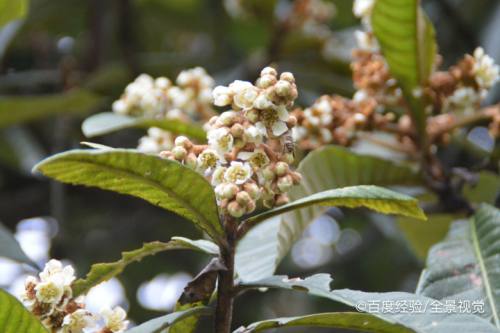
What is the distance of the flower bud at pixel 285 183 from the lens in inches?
36.4

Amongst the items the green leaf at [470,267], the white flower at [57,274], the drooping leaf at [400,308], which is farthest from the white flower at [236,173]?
the green leaf at [470,267]

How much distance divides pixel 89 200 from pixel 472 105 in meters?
1.54

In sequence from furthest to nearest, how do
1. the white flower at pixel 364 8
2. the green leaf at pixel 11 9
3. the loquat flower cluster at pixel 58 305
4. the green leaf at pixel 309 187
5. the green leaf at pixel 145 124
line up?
the green leaf at pixel 11 9 → the white flower at pixel 364 8 → the green leaf at pixel 145 124 → the green leaf at pixel 309 187 → the loquat flower cluster at pixel 58 305

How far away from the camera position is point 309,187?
132 cm

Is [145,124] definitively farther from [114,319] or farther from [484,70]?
[484,70]

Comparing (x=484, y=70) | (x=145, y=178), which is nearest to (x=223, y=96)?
(x=145, y=178)

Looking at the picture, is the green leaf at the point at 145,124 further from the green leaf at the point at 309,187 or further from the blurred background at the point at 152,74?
the blurred background at the point at 152,74

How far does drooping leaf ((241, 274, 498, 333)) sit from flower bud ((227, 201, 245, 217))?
3.8 inches

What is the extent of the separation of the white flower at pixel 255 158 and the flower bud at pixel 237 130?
0.09 feet

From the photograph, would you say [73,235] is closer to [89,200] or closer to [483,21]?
[89,200]

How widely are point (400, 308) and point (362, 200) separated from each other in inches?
4.9

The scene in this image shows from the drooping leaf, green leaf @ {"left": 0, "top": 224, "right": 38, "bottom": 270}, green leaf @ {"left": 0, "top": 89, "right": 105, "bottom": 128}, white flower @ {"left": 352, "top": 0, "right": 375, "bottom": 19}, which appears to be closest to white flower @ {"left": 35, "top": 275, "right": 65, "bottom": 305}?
the drooping leaf

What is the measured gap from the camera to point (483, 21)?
237cm

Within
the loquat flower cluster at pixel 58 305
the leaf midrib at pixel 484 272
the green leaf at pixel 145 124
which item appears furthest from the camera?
the green leaf at pixel 145 124
